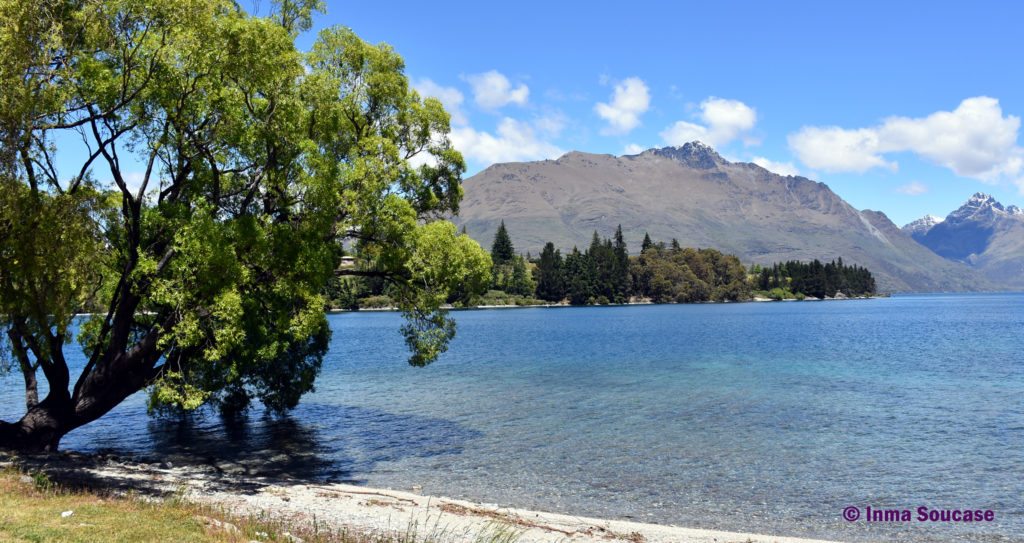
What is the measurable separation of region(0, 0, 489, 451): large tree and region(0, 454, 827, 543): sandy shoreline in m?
2.70

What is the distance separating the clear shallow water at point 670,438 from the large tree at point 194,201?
564 centimetres

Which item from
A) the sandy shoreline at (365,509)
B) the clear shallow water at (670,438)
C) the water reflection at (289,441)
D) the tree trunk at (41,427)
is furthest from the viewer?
the water reflection at (289,441)

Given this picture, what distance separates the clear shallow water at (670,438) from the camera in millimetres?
21578

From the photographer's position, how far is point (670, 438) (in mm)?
30234

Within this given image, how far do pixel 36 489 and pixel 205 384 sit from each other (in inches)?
505

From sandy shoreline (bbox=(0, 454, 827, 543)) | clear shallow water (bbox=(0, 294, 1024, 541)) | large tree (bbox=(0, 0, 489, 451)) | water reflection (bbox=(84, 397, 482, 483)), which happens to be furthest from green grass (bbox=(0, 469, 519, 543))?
water reflection (bbox=(84, 397, 482, 483))

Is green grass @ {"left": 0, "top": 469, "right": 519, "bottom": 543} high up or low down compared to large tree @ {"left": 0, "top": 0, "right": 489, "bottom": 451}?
down

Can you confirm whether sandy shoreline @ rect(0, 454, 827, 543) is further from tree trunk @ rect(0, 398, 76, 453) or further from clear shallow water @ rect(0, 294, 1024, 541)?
clear shallow water @ rect(0, 294, 1024, 541)

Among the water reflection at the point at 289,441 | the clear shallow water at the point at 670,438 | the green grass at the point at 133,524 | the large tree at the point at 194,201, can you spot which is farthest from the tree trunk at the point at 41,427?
the green grass at the point at 133,524

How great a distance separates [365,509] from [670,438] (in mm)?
16672

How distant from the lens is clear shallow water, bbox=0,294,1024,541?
21578 mm

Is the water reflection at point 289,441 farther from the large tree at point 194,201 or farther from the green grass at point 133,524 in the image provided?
the green grass at point 133,524

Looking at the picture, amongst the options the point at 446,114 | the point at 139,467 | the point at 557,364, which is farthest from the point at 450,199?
the point at 557,364

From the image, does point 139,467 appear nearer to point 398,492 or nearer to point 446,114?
point 398,492
